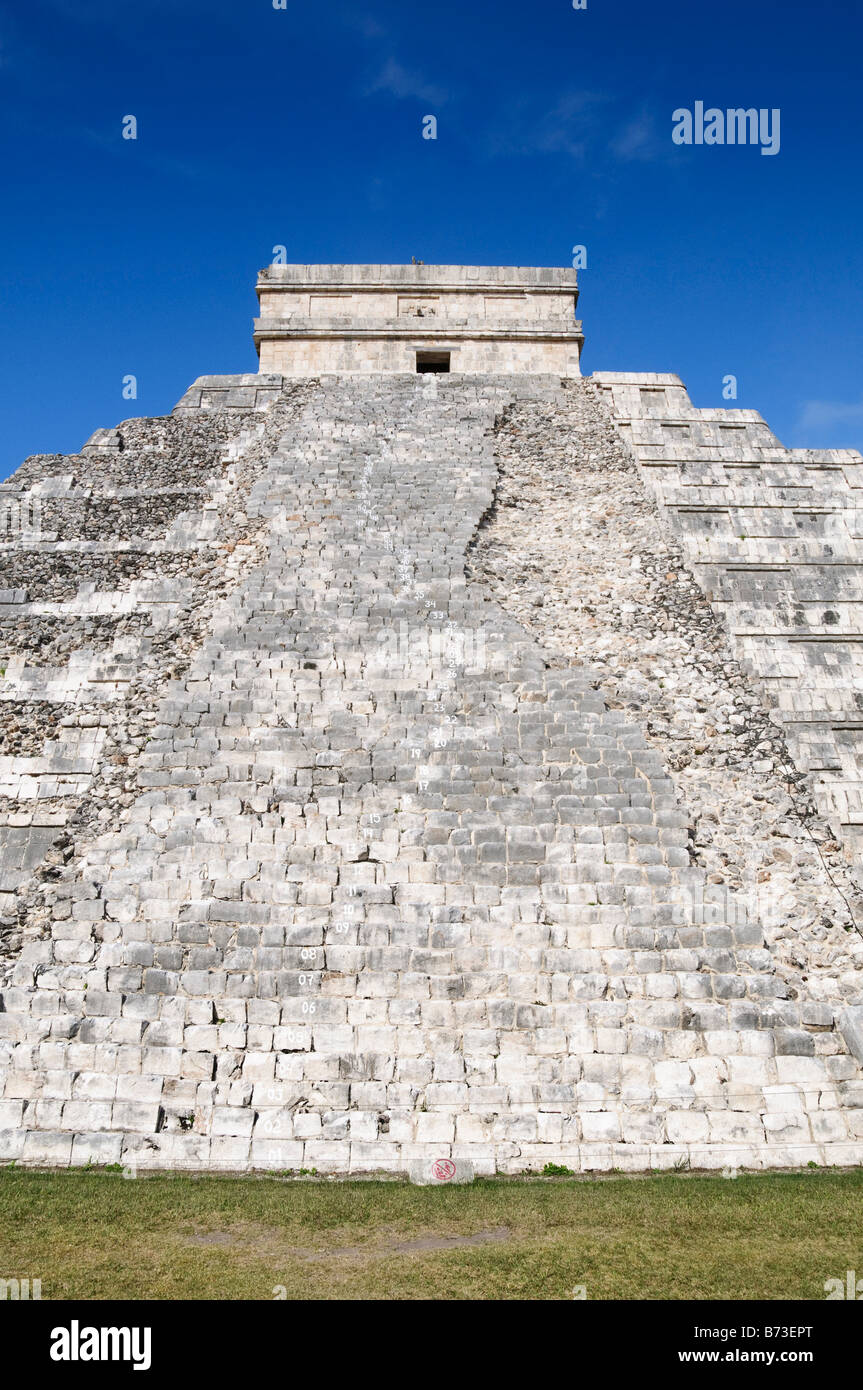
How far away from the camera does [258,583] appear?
1280cm


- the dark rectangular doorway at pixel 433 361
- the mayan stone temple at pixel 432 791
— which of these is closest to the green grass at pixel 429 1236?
the mayan stone temple at pixel 432 791

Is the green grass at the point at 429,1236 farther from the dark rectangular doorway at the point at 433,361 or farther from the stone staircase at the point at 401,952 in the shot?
the dark rectangular doorway at the point at 433,361

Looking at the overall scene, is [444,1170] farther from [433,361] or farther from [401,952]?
[433,361]

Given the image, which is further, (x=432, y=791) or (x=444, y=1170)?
(x=432, y=791)

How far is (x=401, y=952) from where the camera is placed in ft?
28.8

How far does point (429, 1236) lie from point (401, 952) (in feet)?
9.43

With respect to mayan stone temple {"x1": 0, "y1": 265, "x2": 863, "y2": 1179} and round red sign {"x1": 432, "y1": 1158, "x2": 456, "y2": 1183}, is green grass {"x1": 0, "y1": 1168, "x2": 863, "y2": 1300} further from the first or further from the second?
mayan stone temple {"x1": 0, "y1": 265, "x2": 863, "y2": 1179}

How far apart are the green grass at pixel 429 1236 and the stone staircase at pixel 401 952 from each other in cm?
51

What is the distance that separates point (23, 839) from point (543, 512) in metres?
8.90

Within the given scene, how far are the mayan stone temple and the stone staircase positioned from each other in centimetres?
4

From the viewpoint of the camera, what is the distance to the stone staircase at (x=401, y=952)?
7801 mm

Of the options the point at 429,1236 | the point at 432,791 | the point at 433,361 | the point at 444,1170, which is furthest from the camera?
the point at 433,361

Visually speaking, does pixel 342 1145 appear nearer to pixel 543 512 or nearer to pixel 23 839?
pixel 23 839

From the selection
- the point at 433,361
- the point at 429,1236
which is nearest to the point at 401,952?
the point at 429,1236
